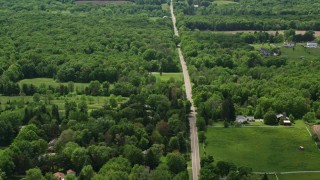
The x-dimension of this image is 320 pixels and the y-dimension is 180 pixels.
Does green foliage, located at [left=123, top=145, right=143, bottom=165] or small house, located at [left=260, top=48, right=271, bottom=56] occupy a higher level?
green foliage, located at [left=123, top=145, right=143, bottom=165]

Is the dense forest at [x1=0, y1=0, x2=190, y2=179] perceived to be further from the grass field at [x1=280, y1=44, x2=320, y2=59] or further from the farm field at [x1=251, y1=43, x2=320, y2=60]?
the grass field at [x1=280, y1=44, x2=320, y2=59]

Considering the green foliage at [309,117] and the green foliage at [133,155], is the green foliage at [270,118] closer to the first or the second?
the green foliage at [309,117]

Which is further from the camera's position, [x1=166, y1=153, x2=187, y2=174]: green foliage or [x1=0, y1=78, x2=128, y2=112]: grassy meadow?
[x1=0, y1=78, x2=128, y2=112]: grassy meadow

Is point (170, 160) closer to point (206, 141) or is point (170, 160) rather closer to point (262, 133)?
point (206, 141)

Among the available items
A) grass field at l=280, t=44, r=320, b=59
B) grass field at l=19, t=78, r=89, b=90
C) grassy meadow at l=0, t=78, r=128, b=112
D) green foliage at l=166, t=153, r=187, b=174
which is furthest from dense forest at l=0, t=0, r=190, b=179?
grass field at l=280, t=44, r=320, b=59

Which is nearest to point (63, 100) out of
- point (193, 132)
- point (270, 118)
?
point (193, 132)

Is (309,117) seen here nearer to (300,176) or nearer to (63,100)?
(300,176)

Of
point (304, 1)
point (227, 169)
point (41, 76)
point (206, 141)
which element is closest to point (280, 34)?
point (304, 1)
